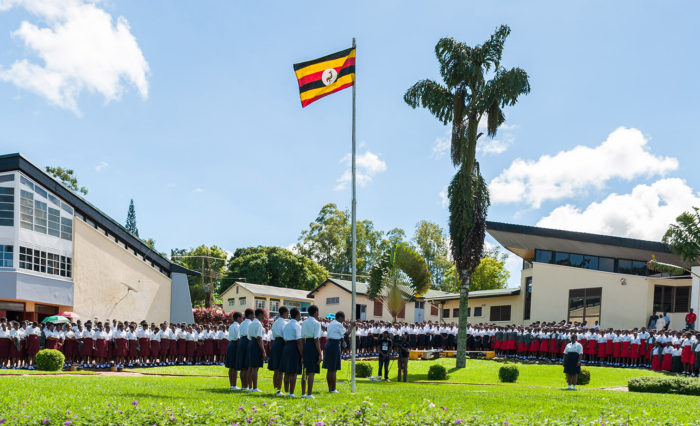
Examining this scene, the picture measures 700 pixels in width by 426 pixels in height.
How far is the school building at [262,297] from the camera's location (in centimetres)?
5950

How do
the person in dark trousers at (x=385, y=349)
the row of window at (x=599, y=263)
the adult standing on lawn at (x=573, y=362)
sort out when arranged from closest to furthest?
the adult standing on lawn at (x=573, y=362) → the person in dark trousers at (x=385, y=349) → the row of window at (x=599, y=263)

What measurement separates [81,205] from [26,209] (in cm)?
353

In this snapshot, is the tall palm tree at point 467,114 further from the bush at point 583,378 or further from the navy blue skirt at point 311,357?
the navy blue skirt at point 311,357

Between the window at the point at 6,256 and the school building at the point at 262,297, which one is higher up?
the window at the point at 6,256

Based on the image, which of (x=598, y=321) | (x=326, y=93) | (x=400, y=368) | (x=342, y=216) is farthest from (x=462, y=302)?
(x=342, y=216)

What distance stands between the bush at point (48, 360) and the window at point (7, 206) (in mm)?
11483

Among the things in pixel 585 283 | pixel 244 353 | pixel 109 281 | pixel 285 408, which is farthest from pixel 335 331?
pixel 585 283

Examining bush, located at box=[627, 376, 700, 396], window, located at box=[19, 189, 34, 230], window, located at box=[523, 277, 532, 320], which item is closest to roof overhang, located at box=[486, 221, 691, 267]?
window, located at box=[523, 277, 532, 320]

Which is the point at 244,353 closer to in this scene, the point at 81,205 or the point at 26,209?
the point at 26,209

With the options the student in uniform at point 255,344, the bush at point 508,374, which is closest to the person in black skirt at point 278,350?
the student in uniform at point 255,344

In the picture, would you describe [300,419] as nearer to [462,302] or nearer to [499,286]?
[462,302]

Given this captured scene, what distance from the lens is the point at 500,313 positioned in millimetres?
43844

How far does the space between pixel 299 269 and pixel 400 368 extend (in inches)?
1854

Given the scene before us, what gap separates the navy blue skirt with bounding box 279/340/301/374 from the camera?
12992 mm
